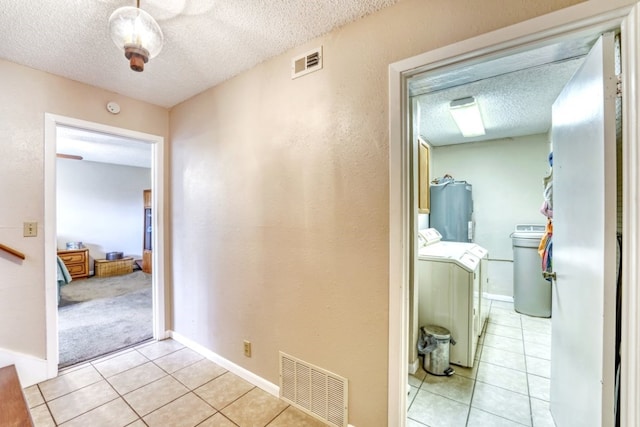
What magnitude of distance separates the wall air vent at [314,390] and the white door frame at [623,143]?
1.00 feet

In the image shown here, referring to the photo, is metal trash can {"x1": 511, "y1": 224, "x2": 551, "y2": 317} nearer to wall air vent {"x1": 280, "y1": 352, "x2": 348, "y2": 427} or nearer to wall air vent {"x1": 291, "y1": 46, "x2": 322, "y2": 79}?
wall air vent {"x1": 280, "y1": 352, "x2": 348, "y2": 427}

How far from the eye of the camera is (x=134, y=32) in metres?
1.17

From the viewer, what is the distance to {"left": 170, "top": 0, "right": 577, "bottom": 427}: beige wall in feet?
4.70

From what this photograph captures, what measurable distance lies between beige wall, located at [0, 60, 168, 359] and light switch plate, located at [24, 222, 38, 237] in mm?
27

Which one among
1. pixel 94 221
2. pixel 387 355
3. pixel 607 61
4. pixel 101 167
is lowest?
pixel 387 355

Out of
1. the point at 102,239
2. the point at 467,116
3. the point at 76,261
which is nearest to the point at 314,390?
the point at 467,116

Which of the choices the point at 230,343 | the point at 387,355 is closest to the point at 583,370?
the point at 387,355

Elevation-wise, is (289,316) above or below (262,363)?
above

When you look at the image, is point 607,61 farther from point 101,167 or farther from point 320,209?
point 101,167

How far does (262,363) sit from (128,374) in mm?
1134

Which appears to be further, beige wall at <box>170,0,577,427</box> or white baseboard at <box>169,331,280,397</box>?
white baseboard at <box>169,331,280,397</box>

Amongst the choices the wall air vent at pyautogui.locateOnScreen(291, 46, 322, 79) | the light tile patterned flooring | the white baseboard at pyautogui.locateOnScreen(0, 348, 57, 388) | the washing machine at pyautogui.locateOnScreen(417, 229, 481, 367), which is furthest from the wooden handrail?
the washing machine at pyautogui.locateOnScreen(417, 229, 481, 367)

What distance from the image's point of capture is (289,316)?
1842 millimetres

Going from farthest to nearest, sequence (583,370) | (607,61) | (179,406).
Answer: (179,406)
(583,370)
(607,61)
